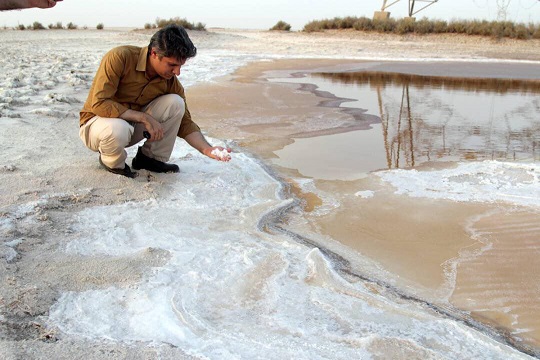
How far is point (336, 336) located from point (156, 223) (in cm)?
126

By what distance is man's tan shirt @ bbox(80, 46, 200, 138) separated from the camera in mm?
3189

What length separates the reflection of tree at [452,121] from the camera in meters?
4.59

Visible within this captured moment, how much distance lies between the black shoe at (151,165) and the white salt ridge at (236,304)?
2.27 ft

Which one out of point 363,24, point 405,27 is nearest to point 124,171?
point 405,27

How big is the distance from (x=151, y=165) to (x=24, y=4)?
5.34 feet

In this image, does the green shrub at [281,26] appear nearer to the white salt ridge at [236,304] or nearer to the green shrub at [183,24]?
the green shrub at [183,24]

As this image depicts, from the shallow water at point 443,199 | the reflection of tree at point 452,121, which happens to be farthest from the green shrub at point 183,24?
the shallow water at point 443,199

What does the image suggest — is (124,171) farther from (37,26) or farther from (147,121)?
(37,26)

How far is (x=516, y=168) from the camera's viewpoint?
154 inches

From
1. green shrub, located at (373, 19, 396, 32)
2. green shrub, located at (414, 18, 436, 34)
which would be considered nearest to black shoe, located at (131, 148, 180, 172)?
green shrub, located at (414, 18, 436, 34)

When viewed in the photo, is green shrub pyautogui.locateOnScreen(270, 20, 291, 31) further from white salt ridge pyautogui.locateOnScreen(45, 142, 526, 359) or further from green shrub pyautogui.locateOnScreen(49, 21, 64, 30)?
white salt ridge pyautogui.locateOnScreen(45, 142, 526, 359)

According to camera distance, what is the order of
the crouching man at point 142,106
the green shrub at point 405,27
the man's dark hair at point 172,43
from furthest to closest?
1. the green shrub at point 405,27
2. the crouching man at point 142,106
3. the man's dark hair at point 172,43

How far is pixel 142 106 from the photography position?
3.52m

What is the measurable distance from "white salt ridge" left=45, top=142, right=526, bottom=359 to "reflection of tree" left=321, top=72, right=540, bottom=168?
2034mm
